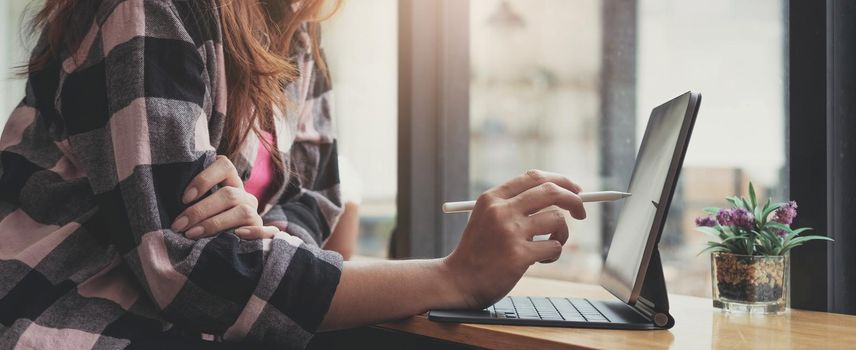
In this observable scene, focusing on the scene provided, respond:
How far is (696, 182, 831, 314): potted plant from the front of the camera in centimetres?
90

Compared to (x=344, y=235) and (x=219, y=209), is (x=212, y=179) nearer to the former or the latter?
(x=219, y=209)

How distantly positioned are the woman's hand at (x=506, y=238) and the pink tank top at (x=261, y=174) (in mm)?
396

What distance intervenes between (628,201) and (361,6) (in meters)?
1.11

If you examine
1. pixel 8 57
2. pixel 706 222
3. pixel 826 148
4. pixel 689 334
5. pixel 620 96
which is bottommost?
pixel 689 334

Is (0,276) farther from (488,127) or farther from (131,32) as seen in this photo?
(488,127)

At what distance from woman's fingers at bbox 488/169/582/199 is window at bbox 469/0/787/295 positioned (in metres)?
0.45

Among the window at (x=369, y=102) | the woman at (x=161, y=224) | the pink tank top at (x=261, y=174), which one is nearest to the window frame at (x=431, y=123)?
the window at (x=369, y=102)

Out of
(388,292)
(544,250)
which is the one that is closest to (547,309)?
(544,250)

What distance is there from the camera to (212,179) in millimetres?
812

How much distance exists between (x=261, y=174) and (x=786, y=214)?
744 millimetres

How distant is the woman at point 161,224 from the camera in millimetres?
750

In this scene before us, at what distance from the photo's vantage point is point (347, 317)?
0.80 metres

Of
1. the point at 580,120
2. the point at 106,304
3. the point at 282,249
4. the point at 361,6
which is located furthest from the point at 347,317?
the point at 361,6

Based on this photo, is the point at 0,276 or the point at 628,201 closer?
the point at 0,276
